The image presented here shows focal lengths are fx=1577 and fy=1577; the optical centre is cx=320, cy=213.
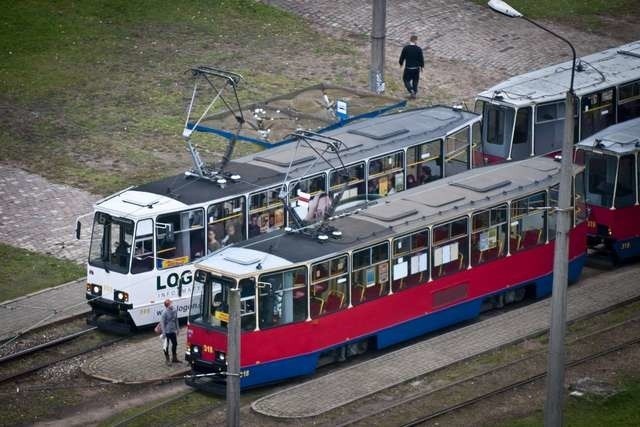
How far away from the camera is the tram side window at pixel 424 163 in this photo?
37.5 metres

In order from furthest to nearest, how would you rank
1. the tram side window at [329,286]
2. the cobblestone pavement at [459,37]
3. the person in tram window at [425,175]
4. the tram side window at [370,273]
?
the cobblestone pavement at [459,37] → the person in tram window at [425,175] → the tram side window at [370,273] → the tram side window at [329,286]

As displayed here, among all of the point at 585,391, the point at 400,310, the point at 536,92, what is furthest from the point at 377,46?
the point at 585,391

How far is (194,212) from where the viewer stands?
32.7 meters

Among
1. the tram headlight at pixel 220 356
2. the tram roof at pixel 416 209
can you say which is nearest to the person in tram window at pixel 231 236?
the tram roof at pixel 416 209

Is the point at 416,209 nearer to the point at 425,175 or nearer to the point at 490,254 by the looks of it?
the point at 490,254

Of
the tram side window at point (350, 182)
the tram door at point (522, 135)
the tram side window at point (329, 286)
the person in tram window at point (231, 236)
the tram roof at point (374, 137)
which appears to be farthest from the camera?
the tram door at point (522, 135)

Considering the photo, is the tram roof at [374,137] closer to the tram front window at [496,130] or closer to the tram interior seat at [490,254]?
the tram front window at [496,130]

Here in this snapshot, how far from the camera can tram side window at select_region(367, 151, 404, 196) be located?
36438 mm

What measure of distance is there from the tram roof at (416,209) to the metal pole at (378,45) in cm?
927

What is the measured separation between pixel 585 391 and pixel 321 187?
8.36 metres

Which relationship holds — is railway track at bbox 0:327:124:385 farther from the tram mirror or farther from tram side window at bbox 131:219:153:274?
the tram mirror

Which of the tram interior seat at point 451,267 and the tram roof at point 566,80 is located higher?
the tram roof at point 566,80

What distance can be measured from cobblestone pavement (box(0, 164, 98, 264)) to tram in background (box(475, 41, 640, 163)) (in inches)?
416

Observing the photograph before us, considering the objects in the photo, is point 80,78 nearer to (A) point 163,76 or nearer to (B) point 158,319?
(A) point 163,76
